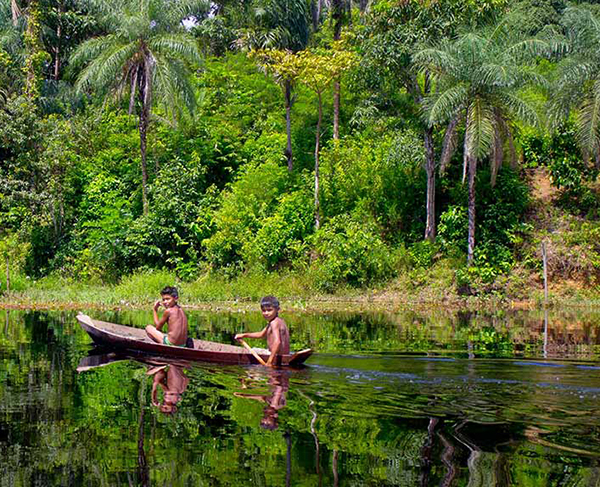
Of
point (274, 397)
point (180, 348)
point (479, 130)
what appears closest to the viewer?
point (274, 397)

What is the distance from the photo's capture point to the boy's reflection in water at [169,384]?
11.0 metres

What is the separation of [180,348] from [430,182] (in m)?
18.1

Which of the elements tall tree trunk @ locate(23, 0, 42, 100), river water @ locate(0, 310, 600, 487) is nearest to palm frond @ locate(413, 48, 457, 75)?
river water @ locate(0, 310, 600, 487)

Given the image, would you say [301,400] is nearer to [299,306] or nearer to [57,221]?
[299,306]

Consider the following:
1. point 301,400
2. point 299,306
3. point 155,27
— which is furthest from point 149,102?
point 301,400

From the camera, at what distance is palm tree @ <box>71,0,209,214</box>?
31453 mm

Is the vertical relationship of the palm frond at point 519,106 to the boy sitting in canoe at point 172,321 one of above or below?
above

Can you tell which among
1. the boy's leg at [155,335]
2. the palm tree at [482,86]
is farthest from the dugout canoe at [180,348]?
the palm tree at [482,86]

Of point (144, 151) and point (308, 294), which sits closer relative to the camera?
point (308, 294)

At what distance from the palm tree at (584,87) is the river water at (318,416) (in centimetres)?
Answer: 1207

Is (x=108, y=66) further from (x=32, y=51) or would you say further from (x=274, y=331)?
(x=274, y=331)

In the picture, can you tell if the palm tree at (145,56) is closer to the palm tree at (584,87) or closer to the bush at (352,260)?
the bush at (352,260)

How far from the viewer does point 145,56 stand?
32219 millimetres

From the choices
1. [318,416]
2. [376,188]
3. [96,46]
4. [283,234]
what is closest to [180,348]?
[318,416]
